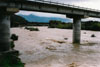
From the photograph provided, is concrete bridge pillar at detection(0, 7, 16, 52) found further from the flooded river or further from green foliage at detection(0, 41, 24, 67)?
the flooded river

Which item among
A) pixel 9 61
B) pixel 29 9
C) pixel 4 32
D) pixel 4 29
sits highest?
pixel 29 9

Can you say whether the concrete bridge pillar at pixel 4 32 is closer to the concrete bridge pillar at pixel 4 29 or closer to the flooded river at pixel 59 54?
the concrete bridge pillar at pixel 4 29

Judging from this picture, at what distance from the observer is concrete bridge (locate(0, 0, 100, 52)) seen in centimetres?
2077

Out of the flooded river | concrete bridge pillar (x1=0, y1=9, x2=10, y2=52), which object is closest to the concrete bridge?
concrete bridge pillar (x1=0, y1=9, x2=10, y2=52)

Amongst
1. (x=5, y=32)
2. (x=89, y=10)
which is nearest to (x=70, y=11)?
(x=89, y=10)

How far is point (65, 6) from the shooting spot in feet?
114

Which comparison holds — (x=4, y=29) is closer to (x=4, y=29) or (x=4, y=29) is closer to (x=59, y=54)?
(x=4, y=29)

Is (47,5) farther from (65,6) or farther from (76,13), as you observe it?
(76,13)

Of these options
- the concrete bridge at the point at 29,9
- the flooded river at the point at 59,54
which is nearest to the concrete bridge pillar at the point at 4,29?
the concrete bridge at the point at 29,9

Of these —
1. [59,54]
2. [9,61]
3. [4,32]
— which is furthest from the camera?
[59,54]

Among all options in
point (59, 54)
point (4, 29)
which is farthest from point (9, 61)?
point (59, 54)

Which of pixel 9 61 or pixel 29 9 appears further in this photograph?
pixel 29 9

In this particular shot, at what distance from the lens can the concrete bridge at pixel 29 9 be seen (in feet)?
68.1

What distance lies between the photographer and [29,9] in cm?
2714
